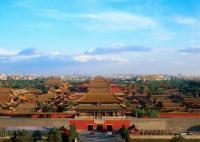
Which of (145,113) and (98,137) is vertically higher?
(145,113)

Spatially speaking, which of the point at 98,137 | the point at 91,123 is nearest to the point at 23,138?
the point at 98,137

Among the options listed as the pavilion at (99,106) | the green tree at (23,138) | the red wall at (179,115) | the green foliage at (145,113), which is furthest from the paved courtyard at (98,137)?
the red wall at (179,115)

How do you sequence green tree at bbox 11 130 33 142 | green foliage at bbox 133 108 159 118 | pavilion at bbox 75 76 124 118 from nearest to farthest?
green tree at bbox 11 130 33 142 < pavilion at bbox 75 76 124 118 < green foliage at bbox 133 108 159 118

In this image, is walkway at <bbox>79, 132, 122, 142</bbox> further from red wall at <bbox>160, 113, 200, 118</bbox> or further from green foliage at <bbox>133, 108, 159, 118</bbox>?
red wall at <bbox>160, 113, 200, 118</bbox>

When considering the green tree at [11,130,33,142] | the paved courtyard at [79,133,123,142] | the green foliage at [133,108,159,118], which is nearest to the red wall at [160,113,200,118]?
the green foliage at [133,108,159,118]

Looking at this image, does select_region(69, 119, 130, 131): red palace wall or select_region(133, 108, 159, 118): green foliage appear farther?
select_region(133, 108, 159, 118): green foliage

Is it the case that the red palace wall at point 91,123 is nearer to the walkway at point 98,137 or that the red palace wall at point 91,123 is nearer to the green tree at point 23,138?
the walkway at point 98,137

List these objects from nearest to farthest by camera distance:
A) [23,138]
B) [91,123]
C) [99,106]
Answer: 1. [23,138]
2. [91,123]
3. [99,106]

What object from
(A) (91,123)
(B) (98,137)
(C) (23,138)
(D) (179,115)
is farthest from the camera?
(D) (179,115)

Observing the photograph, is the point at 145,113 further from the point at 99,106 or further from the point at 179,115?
the point at 99,106
